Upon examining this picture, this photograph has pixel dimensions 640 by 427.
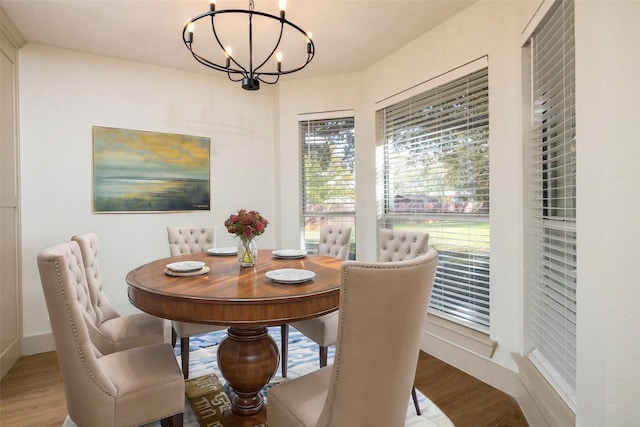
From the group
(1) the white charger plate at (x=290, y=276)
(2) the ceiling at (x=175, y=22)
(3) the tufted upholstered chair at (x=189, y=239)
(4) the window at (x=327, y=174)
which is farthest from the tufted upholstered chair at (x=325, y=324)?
(2) the ceiling at (x=175, y=22)

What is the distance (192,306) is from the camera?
1.41 m

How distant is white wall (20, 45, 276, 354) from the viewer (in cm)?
303

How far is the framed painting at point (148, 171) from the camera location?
3.32 m

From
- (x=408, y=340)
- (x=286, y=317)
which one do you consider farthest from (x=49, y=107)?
(x=408, y=340)

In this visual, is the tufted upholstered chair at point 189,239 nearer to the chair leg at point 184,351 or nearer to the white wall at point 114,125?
the white wall at point 114,125

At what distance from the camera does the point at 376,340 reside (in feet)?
3.43

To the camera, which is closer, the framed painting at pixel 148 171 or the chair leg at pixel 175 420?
the chair leg at pixel 175 420

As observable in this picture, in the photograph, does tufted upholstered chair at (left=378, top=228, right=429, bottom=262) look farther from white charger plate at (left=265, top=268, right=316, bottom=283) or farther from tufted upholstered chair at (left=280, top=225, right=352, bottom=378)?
white charger plate at (left=265, top=268, right=316, bottom=283)

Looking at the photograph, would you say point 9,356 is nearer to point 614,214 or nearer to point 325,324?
point 325,324

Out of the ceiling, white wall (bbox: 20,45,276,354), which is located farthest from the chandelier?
white wall (bbox: 20,45,276,354)

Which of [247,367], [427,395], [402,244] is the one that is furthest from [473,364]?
[247,367]

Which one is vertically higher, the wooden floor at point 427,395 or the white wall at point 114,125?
the white wall at point 114,125

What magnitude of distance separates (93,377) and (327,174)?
10.1 ft

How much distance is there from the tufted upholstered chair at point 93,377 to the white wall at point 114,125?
6.63 feet
